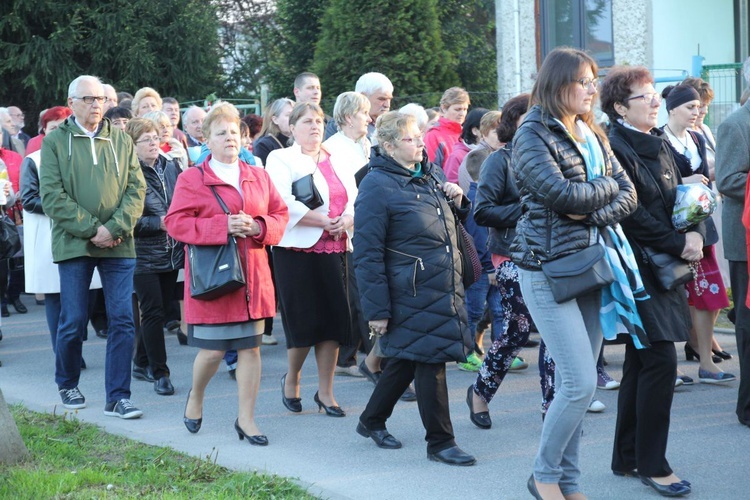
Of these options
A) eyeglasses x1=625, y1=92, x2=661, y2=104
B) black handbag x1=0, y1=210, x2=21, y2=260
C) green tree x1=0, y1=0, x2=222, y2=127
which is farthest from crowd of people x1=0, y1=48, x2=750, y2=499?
green tree x1=0, y1=0, x2=222, y2=127

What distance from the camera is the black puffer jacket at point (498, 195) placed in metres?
6.59

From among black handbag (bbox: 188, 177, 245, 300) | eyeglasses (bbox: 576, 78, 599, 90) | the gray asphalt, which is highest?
eyeglasses (bbox: 576, 78, 599, 90)

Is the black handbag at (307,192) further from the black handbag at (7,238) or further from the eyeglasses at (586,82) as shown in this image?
the black handbag at (7,238)

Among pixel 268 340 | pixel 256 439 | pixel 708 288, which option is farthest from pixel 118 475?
pixel 708 288

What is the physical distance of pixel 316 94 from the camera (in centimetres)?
948

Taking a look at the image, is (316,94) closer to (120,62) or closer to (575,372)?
(575,372)

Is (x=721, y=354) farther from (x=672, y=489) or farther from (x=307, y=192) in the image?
(x=307, y=192)

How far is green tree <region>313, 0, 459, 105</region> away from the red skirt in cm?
1089

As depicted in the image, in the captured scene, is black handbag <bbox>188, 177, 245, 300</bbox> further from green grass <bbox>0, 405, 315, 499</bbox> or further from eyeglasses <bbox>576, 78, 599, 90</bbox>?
eyeglasses <bbox>576, 78, 599, 90</bbox>

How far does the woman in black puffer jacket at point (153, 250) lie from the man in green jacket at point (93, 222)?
2.78 ft

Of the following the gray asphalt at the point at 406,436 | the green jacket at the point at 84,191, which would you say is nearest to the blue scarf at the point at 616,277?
the gray asphalt at the point at 406,436

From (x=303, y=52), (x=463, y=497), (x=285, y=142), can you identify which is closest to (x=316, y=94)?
(x=285, y=142)

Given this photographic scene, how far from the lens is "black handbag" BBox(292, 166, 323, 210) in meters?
6.87

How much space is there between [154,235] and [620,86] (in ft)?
13.7
